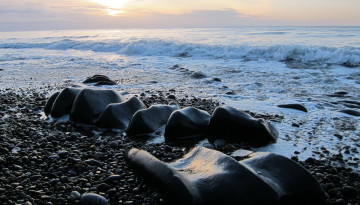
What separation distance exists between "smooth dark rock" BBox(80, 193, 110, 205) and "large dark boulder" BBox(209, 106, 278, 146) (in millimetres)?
2356

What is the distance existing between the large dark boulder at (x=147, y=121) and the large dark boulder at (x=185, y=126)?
1.38ft

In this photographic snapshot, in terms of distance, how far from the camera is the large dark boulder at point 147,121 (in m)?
5.01

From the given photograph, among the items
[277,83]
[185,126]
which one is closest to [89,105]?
[185,126]

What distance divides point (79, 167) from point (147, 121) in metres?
1.68

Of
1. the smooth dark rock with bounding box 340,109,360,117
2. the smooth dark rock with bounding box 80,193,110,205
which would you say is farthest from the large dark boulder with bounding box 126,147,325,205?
the smooth dark rock with bounding box 340,109,360,117

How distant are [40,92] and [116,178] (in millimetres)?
6246

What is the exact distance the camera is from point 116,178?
3.32m

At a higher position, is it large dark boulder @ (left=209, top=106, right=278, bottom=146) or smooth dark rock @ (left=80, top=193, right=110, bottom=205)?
large dark boulder @ (left=209, top=106, right=278, bottom=146)

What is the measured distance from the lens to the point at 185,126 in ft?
15.7

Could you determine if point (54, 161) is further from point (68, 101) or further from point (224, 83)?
point (224, 83)

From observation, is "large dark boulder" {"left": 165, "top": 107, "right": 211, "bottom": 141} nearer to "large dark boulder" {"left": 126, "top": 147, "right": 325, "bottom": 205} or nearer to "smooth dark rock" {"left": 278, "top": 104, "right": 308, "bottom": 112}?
"large dark boulder" {"left": 126, "top": 147, "right": 325, "bottom": 205}

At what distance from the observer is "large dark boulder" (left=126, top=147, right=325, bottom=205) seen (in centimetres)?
256

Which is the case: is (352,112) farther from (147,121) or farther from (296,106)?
(147,121)

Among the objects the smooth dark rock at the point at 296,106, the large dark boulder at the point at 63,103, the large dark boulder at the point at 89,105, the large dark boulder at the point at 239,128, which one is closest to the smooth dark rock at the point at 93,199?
the large dark boulder at the point at 239,128
